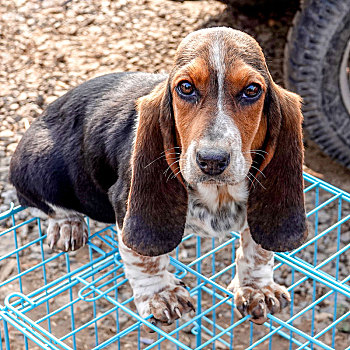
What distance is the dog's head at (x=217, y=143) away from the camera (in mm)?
2840

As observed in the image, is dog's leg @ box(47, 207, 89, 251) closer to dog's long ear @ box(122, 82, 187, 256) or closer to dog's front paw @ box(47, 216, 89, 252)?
dog's front paw @ box(47, 216, 89, 252)

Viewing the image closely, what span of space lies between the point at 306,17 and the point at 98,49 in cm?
217

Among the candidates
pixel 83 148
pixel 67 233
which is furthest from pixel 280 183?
pixel 67 233

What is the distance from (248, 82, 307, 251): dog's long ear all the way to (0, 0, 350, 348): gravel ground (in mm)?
2791

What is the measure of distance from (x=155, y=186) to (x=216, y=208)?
13.3 inches

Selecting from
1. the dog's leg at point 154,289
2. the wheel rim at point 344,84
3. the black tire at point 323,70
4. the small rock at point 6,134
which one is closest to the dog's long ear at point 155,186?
the dog's leg at point 154,289

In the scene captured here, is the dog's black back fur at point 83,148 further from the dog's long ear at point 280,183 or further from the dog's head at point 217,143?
the dog's long ear at point 280,183

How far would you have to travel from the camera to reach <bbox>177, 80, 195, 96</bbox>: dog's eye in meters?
2.89

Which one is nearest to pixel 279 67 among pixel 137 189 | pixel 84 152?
pixel 84 152

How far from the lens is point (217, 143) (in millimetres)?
2754

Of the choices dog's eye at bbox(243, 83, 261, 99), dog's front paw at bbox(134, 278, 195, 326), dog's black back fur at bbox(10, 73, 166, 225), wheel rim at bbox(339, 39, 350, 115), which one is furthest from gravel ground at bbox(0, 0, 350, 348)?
dog's eye at bbox(243, 83, 261, 99)

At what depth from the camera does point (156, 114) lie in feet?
10.4

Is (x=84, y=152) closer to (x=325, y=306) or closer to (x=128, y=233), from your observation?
(x=128, y=233)

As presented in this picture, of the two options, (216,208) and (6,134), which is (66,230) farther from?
(6,134)
